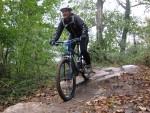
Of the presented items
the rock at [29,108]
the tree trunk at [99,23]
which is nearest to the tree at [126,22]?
the tree trunk at [99,23]

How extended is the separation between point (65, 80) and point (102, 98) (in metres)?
0.96

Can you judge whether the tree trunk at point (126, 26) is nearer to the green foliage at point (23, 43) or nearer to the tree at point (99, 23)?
the tree at point (99, 23)

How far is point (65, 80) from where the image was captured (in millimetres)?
9203

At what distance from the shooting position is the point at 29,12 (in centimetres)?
1195

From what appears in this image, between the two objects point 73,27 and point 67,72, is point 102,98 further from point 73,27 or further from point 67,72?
point 73,27

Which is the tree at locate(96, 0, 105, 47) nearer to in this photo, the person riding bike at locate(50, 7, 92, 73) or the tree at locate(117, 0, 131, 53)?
the tree at locate(117, 0, 131, 53)

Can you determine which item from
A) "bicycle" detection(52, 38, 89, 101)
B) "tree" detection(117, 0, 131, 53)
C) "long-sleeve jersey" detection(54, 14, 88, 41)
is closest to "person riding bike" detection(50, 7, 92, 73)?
"long-sleeve jersey" detection(54, 14, 88, 41)

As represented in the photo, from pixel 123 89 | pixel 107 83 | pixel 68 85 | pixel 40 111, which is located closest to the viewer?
pixel 40 111

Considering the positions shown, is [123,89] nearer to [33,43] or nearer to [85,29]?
[85,29]

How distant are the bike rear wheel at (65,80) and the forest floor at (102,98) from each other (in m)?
0.18

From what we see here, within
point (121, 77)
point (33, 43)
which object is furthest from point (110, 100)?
point (33, 43)

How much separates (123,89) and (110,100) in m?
1.36

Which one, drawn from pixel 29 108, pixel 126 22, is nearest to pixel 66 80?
pixel 29 108

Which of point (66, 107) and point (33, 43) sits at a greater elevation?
point (33, 43)
